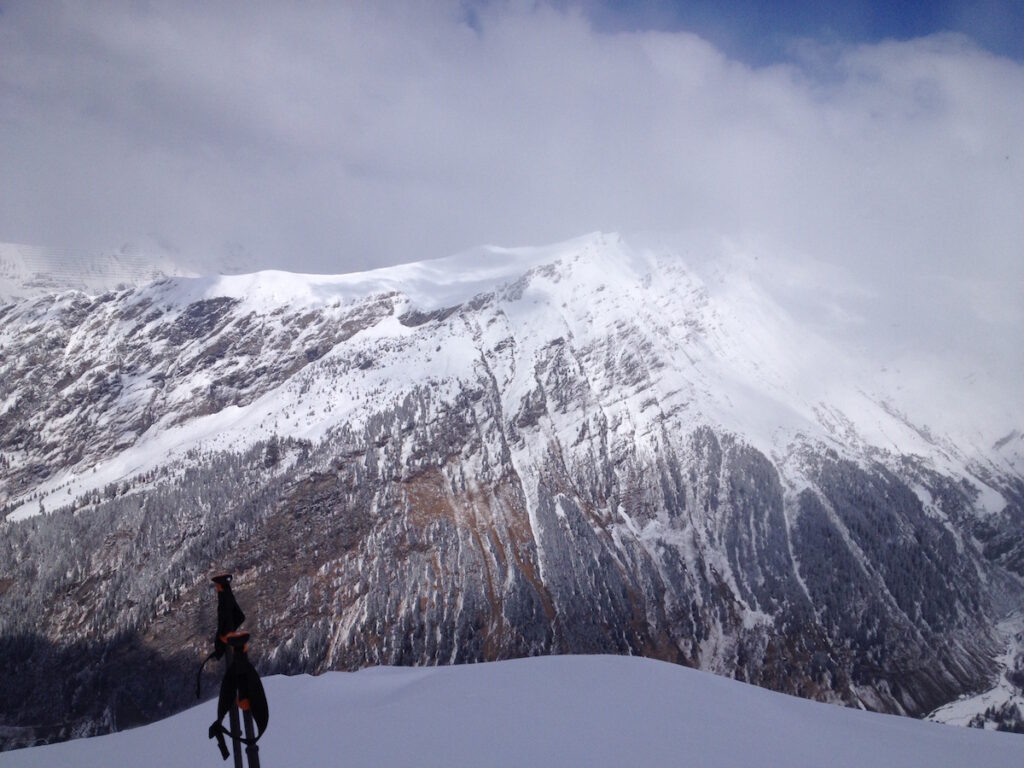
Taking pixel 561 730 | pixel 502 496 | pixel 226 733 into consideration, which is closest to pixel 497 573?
pixel 502 496

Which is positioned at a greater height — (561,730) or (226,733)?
(226,733)

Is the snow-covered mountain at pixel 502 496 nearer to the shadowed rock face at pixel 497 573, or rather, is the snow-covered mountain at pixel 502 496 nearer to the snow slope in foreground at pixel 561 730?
the shadowed rock face at pixel 497 573

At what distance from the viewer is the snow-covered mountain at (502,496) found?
89062 mm

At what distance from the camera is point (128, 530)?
97562 mm

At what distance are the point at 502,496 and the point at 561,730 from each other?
100426 mm

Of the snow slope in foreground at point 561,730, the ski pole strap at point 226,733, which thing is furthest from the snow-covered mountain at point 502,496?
the ski pole strap at point 226,733

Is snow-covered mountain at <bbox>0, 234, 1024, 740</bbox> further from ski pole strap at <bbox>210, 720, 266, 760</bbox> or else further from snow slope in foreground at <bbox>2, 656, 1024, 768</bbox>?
ski pole strap at <bbox>210, 720, 266, 760</bbox>

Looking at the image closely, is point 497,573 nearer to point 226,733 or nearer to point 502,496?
point 502,496

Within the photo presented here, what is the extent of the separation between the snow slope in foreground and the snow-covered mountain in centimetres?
8151

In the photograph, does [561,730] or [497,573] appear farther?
[497,573]

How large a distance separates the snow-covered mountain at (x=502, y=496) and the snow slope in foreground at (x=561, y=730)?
267 ft

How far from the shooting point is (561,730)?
9875mm

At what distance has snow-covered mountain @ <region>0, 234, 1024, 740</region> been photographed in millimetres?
89062

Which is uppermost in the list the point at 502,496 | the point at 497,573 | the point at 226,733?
the point at 502,496
